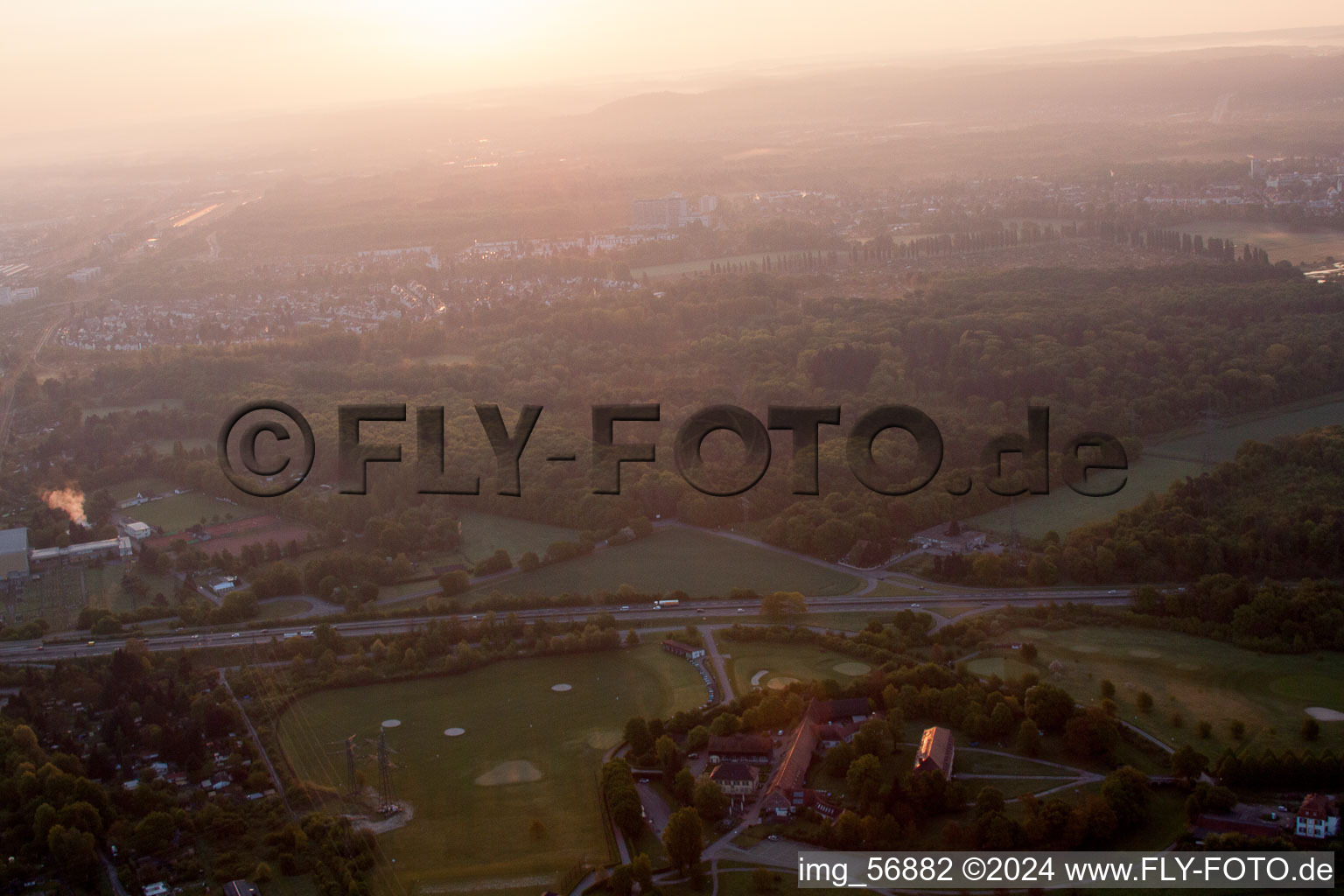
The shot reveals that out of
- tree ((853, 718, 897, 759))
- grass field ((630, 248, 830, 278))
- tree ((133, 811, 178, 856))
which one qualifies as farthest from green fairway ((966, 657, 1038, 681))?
grass field ((630, 248, 830, 278))

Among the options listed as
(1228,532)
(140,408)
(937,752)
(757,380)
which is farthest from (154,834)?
(140,408)

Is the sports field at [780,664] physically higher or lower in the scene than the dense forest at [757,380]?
lower

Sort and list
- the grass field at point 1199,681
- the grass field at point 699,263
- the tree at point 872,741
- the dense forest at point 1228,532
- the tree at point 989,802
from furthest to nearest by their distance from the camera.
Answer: the grass field at point 699,263 → the dense forest at point 1228,532 → the grass field at point 1199,681 → the tree at point 872,741 → the tree at point 989,802

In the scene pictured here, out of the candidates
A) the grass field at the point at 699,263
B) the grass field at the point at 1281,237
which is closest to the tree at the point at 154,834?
the grass field at the point at 699,263

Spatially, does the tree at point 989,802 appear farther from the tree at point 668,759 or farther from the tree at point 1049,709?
the tree at point 668,759

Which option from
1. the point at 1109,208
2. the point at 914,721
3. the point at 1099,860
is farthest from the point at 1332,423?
the point at 1109,208

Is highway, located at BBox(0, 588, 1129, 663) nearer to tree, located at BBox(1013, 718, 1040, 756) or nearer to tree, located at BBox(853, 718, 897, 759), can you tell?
tree, located at BBox(1013, 718, 1040, 756)
